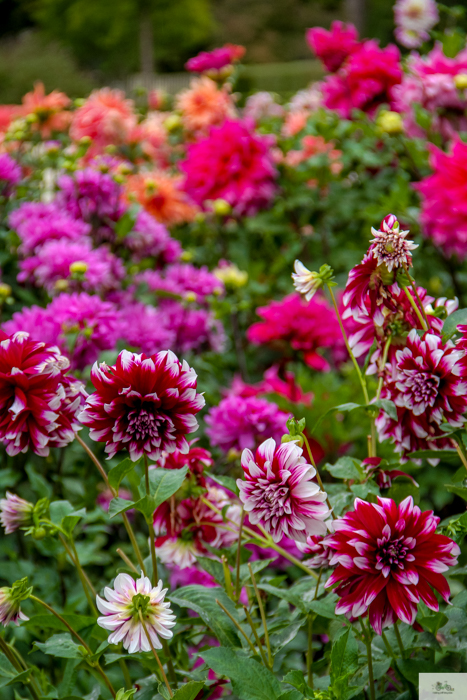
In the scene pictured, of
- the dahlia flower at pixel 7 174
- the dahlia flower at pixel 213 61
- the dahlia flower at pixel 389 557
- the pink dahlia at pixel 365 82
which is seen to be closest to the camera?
the dahlia flower at pixel 389 557

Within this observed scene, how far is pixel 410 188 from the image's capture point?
1.55 metres

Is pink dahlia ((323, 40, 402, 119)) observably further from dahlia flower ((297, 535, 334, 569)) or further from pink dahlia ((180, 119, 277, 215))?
dahlia flower ((297, 535, 334, 569))

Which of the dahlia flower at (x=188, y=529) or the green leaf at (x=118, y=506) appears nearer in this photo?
the green leaf at (x=118, y=506)

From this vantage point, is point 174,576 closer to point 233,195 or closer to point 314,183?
point 233,195

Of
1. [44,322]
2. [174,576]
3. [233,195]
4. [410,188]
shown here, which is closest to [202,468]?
[174,576]

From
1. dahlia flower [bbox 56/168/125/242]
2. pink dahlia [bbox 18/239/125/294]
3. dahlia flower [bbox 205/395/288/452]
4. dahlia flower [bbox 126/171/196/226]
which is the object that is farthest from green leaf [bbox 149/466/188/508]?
dahlia flower [bbox 126/171/196/226]

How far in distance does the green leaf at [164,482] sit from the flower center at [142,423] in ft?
0.20

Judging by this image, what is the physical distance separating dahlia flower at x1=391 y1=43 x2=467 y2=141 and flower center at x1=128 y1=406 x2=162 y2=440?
107cm

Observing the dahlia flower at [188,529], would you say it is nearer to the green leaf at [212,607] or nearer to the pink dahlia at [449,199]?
the green leaf at [212,607]

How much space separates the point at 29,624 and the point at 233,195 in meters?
1.10

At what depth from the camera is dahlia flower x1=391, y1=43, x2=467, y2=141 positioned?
4.50 feet

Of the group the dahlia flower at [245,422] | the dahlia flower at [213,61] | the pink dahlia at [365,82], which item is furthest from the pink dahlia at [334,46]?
the dahlia flower at [245,422]

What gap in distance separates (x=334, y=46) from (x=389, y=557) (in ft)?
4.59

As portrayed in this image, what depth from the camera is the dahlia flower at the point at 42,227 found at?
113 cm
